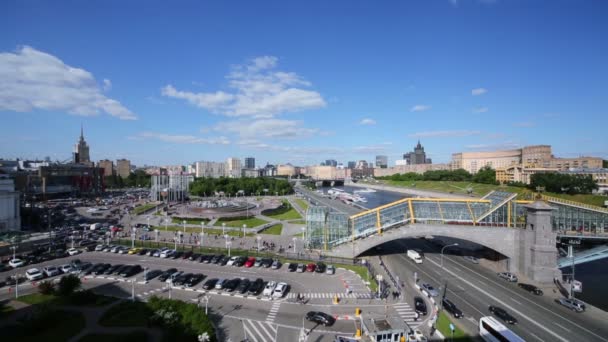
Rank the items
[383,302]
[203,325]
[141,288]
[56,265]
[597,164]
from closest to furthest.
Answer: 1. [203,325]
2. [383,302]
3. [141,288]
4. [56,265]
5. [597,164]

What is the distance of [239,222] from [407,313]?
48794 millimetres

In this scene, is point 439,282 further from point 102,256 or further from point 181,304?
point 102,256

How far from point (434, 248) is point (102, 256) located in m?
52.3

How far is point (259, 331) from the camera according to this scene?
24969mm

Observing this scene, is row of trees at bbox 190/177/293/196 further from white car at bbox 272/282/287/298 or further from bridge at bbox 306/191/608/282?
white car at bbox 272/282/287/298

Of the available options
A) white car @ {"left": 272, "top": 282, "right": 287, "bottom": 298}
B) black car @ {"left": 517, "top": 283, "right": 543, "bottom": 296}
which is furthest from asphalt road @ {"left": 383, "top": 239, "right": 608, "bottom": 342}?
white car @ {"left": 272, "top": 282, "right": 287, "bottom": 298}

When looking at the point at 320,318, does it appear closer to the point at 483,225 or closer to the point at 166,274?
the point at 166,274

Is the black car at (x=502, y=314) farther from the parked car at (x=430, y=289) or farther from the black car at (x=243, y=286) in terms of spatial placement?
the black car at (x=243, y=286)

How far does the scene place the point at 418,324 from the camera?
26.5 meters

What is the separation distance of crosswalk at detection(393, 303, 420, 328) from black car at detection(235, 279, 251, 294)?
50.4 ft

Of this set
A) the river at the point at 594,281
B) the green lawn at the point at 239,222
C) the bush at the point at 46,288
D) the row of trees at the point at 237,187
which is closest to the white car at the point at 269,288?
the bush at the point at 46,288

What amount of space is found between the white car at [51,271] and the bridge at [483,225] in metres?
33.2

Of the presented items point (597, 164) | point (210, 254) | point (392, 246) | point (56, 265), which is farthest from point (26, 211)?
point (597, 164)

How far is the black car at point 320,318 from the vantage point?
26.0 meters
